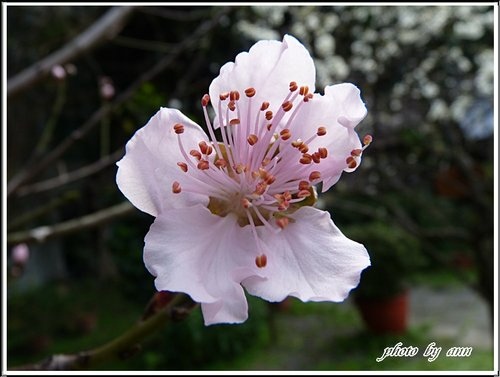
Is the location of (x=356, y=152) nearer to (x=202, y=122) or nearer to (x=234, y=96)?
(x=234, y=96)

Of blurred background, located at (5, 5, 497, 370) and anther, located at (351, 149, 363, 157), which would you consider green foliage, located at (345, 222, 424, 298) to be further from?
anther, located at (351, 149, 363, 157)

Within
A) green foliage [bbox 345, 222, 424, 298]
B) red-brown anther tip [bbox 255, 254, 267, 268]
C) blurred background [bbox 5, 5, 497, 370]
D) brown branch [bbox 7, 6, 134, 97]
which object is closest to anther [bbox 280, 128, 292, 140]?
red-brown anther tip [bbox 255, 254, 267, 268]

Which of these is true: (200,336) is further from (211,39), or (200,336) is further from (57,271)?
(57,271)

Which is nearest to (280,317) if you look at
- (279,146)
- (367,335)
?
(367,335)

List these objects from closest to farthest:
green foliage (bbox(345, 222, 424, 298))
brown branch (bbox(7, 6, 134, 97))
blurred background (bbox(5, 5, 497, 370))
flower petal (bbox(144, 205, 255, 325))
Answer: flower petal (bbox(144, 205, 255, 325)) < brown branch (bbox(7, 6, 134, 97)) < blurred background (bbox(5, 5, 497, 370)) < green foliage (bbox(345, 222, 424, 298))

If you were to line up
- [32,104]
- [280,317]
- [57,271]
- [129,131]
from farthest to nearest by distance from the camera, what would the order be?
[57,271] → [280,317] → [32,104] → [129,131]

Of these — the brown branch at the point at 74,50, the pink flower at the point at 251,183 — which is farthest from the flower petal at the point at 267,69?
the brown branch at the point at 74,50

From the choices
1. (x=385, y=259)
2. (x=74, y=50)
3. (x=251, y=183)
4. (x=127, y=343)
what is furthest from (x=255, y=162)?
(x=385, y=259)
